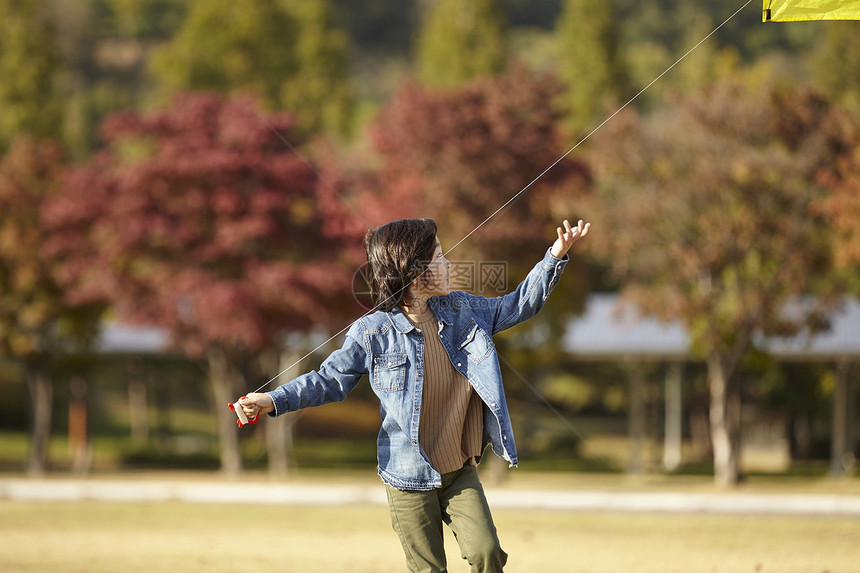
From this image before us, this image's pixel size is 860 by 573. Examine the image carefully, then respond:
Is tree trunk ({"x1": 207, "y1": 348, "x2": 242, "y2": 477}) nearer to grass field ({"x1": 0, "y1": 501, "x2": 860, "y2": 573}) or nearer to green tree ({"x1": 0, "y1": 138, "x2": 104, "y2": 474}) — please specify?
green tree ({"x1": 0, "y1": 138, "x2": 104, "y2": 474})

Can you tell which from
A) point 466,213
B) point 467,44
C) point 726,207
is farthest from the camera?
point 467,44

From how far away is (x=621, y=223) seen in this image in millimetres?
19625

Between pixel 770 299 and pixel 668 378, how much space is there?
1033cm

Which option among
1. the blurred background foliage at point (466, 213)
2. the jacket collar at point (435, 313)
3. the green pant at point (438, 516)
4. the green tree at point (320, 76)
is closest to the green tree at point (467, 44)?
the green tree at point (320, 76)

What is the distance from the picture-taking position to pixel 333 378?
4.66 m

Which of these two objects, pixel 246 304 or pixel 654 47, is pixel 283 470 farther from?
pixel 654 47

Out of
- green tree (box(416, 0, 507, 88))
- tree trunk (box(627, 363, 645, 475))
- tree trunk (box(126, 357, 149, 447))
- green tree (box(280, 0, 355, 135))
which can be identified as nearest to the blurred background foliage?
tree trunk (box(126, 357, 149, 447))

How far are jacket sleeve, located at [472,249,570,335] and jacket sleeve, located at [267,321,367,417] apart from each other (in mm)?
563

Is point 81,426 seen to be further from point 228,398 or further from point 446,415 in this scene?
point 446,415

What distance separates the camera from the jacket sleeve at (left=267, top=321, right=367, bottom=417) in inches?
180

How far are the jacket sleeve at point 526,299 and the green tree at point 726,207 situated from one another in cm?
1473

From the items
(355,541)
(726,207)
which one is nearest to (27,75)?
(726,207)

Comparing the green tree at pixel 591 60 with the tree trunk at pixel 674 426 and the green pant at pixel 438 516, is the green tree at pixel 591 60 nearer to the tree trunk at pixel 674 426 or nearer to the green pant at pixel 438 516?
the tree trunk at pixel 674 426

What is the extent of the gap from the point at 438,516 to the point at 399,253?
1144 mm
